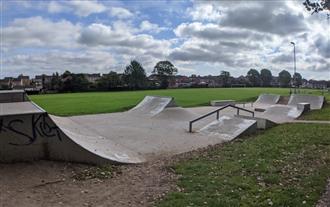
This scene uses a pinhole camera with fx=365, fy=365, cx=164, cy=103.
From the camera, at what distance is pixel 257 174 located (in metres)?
8.34

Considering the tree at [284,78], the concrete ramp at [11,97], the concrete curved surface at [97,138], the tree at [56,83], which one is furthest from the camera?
the tree at [284,78]

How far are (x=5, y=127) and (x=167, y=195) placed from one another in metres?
3.90

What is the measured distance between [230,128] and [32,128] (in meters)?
9.51

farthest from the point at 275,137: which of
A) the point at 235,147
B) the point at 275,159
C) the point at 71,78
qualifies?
the point at 71,78

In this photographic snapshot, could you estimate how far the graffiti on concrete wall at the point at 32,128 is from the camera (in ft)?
26.1

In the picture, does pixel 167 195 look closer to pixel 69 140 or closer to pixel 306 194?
pixel 306 194

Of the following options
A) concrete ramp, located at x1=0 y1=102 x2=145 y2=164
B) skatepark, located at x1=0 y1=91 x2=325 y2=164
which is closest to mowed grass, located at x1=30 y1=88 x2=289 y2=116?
skatepark, located at x1=0 y1=91 x2=325 y2=164

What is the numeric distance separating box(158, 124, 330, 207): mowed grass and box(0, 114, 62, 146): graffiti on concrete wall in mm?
3130

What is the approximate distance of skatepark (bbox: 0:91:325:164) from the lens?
8.20 m

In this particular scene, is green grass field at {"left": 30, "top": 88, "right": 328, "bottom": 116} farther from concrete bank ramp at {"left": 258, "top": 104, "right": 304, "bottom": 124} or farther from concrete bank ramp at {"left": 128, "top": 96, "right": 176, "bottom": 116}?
concrete bank ramp at {"left": 258, "top": 104, "right": 304, "bottom": 124}

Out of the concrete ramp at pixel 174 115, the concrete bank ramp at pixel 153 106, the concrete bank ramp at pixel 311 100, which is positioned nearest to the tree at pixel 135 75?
the concrete bank ramp at pixel 311 100

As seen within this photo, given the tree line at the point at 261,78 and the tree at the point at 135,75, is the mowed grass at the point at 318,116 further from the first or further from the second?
the tree line at the point at 261,78

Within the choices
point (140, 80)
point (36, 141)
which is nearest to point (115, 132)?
point (36, 141)

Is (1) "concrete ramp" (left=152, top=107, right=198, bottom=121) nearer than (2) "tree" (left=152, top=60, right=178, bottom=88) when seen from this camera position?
Yes
